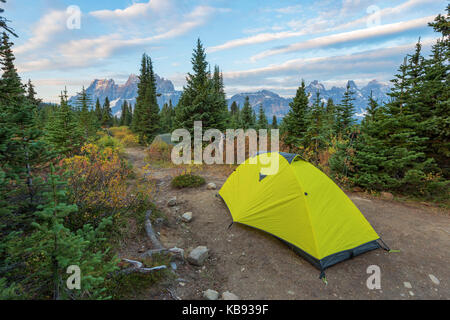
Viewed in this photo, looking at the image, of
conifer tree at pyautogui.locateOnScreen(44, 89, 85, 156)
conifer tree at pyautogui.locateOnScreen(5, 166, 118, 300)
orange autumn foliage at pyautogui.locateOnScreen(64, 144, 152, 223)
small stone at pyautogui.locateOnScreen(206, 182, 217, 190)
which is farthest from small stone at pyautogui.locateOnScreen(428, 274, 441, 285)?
conifer tree at pyautogui.locateOnScreen(44, 89, 85, 156)

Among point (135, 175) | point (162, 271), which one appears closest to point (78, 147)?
point (135, 175)

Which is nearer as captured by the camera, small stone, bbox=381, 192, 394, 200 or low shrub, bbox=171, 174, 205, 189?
small stone, bbox=381, 192, 394, 200

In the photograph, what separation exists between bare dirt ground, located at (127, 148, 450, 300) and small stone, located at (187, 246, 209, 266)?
0.36 ft

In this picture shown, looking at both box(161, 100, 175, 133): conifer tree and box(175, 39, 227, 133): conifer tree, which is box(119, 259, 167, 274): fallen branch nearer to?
→ box(175, 39, 227, 133): conifer tree

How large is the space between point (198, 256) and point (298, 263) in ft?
7.41

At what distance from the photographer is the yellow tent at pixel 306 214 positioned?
4.38m

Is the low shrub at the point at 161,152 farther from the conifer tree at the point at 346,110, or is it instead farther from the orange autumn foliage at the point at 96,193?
the conifer tree at the point at 346,110

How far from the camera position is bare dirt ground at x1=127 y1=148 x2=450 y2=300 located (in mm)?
3748

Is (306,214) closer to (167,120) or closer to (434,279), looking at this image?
(434,279)

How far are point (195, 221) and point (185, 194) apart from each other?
2131 millimetres

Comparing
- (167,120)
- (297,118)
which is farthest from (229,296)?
(167,120)

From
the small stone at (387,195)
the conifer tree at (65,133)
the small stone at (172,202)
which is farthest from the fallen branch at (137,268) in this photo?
the small stone at (387,195)

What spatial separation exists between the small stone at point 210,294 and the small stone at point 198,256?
2.94 feet

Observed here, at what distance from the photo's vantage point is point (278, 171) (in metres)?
5.40
